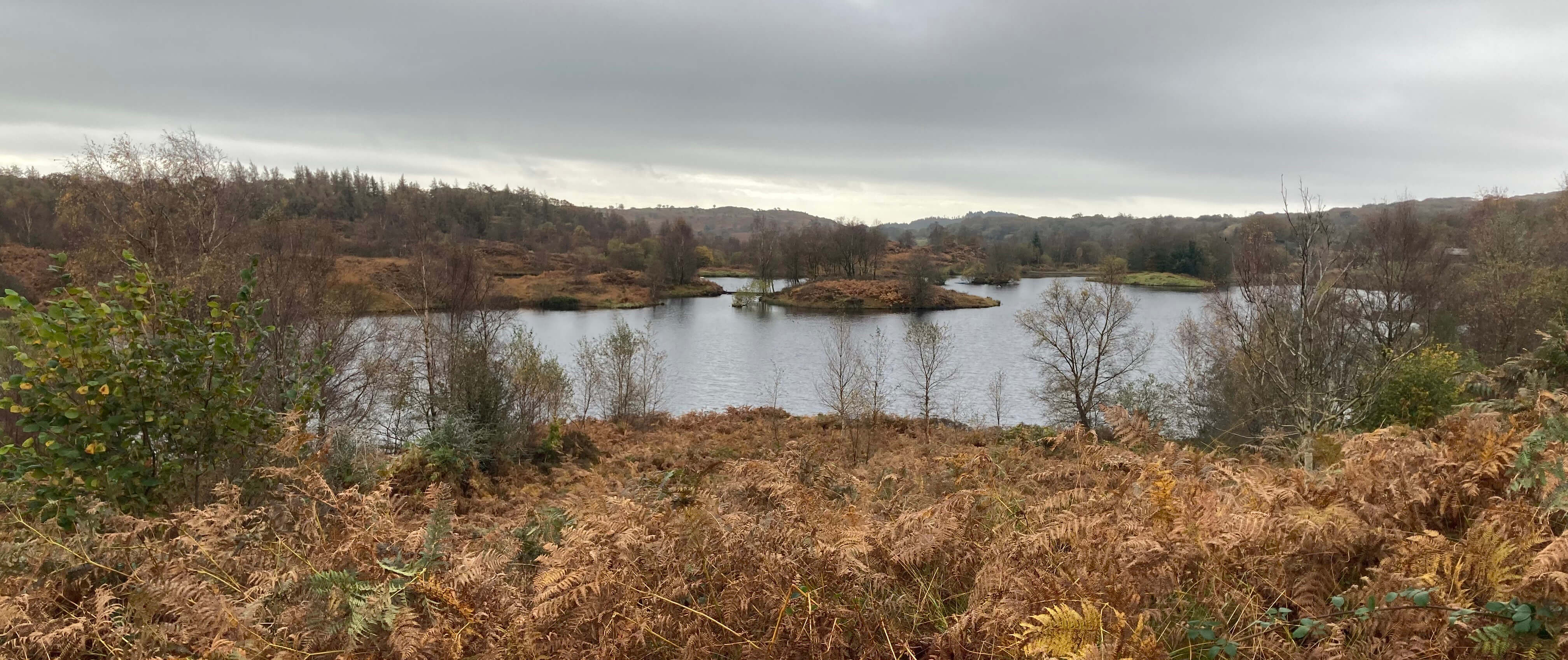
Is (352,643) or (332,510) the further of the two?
(332,510)

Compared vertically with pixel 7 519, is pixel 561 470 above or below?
below

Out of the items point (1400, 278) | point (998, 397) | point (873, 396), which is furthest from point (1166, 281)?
point (873, 396)

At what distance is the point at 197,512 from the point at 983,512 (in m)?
3.21

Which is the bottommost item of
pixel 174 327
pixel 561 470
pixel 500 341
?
pixel 561 470

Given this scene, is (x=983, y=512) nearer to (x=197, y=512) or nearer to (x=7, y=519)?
(x=197, y=512)

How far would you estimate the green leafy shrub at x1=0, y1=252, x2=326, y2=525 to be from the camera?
3268 millimetres

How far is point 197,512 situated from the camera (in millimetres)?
2814

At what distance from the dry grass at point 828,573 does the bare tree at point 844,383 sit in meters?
19.0

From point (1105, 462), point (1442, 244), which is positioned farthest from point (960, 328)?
Result: point (1105, 462)

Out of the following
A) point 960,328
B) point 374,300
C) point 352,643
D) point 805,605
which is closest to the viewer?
point 352,643

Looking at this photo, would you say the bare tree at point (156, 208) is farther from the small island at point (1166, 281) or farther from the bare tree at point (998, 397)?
the small island at point (1166, 281)

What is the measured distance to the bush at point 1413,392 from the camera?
15.0 metres

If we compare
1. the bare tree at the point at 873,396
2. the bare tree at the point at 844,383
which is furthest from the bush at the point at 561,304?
the bare tree at the point at 844,383

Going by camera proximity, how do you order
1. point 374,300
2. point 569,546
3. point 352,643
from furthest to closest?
point 374,300
point 569,546
point 352,643
